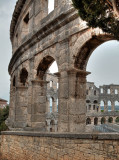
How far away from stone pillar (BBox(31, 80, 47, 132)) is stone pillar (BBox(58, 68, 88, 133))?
2.63 metres

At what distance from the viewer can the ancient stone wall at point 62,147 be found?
13.7 feet

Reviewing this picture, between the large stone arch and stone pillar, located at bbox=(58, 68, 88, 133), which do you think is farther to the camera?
stone pillar, located at bbox=(58, 68, 88, 133)

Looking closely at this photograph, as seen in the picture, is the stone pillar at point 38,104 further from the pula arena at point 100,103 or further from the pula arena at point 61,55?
A: the pula arena at point 100,103

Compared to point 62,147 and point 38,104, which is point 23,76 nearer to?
point 38,104

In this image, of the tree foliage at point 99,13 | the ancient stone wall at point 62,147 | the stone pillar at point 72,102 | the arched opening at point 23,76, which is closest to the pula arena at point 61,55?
the stone pillar at point 72,102

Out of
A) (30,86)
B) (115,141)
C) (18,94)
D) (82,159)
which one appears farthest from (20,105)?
(115,141)

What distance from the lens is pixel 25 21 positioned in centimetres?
1284

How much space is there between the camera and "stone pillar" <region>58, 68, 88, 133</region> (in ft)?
23.5

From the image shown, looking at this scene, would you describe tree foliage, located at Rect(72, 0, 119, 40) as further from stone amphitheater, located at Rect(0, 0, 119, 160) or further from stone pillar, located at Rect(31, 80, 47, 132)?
stone pillar, located at Rect(31, 80, 47, 132)

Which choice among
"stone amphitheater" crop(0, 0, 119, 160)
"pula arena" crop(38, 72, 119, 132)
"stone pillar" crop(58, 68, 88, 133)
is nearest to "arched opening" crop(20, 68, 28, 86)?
"stone amphitheater" crop(0, 0, 119, 160)

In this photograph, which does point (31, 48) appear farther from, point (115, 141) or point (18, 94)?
point (115, 141)

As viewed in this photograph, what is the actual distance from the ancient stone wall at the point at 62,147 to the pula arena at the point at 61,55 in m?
1.43

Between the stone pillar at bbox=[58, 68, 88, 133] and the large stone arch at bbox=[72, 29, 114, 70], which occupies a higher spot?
the large stone arch at bbox=[72, 29, 114, 70]

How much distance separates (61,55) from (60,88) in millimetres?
1385
